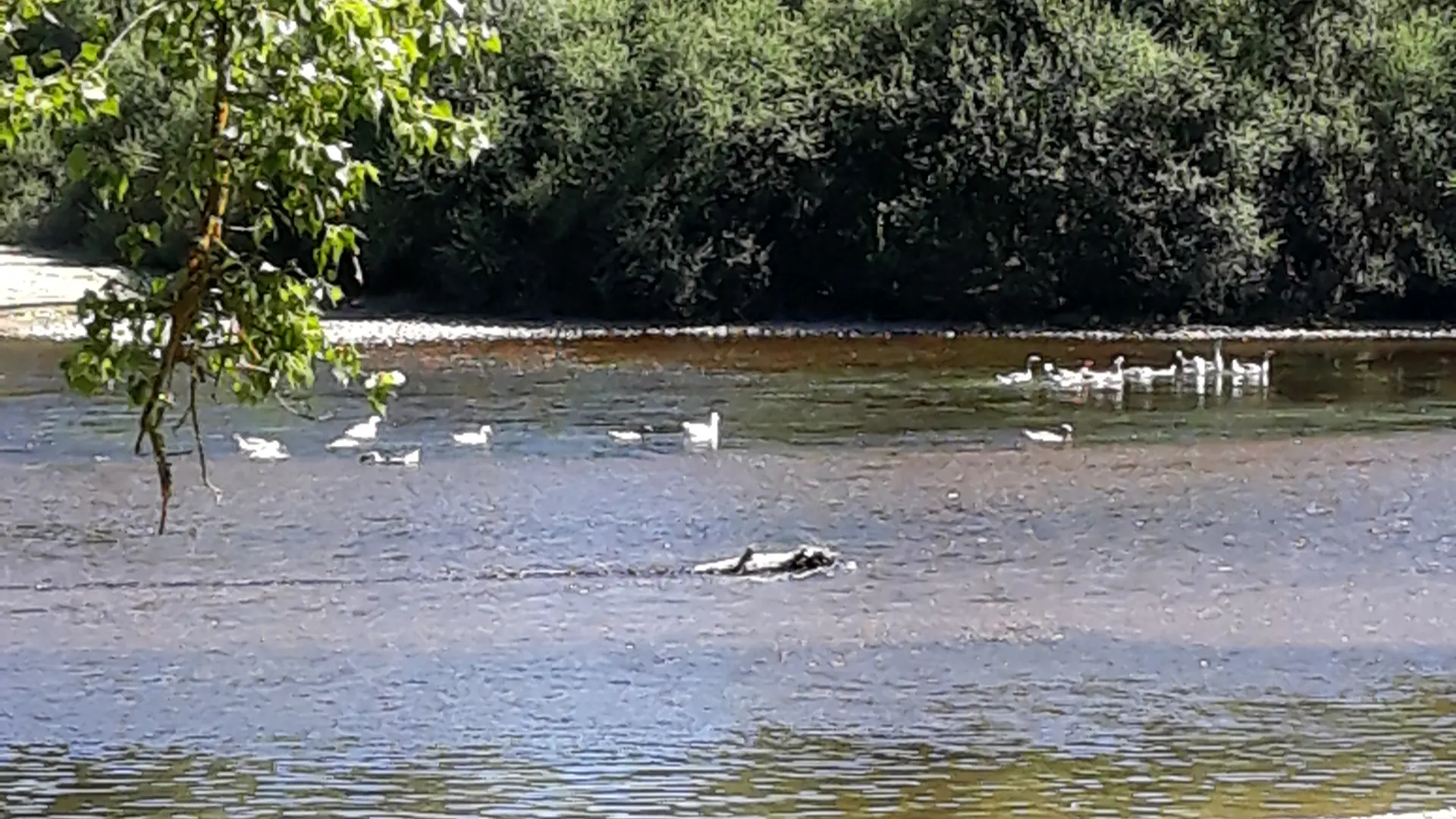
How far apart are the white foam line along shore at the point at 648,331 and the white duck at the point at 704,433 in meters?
15.2

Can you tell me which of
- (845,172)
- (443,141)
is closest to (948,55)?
(845,172)

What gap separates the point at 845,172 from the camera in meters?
45.3

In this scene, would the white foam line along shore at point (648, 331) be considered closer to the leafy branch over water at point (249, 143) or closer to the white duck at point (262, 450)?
the white duck at point (262, 450)

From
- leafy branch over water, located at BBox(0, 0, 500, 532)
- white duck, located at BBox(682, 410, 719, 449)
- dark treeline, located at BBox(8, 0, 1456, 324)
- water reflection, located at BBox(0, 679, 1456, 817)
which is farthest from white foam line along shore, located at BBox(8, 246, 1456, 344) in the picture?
leafy branch over water, located at BBox(0, 0, 500, 532)

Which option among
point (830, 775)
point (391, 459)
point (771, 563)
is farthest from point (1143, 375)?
point (830, 775)

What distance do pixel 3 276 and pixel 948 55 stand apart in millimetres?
20850

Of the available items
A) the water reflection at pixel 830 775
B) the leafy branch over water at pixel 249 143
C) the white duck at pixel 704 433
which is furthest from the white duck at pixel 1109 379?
the leafy branch over water at pixel 249 143

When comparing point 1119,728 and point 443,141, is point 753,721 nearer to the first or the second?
point 1119,728

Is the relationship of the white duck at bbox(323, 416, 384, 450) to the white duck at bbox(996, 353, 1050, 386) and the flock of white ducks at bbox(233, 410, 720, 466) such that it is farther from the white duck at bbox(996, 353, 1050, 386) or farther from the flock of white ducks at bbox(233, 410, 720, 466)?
the white duck at bbox(996, 353, 1050, 386)

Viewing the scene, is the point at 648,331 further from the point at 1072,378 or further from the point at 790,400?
the point at 1072,378

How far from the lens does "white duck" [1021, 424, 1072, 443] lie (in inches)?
1073

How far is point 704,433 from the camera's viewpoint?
26.9m

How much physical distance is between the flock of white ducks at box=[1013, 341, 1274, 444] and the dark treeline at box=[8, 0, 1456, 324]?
7.51m

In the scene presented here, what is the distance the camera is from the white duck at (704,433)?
26734mm
